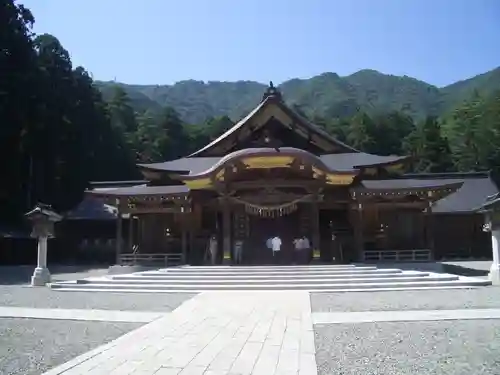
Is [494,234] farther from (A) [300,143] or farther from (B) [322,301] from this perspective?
(A) [300,143]

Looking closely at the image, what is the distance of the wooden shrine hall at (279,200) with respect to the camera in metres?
17.9

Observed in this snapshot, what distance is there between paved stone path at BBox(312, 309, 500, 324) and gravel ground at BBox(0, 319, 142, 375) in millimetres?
3433

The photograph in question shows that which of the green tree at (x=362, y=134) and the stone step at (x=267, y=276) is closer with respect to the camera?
the stone step at (x=267, y=276)

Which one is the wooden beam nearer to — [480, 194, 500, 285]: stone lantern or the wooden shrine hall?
the wooden shrine hall

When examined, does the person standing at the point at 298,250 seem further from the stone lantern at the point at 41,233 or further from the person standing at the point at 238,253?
the stone lantern at the point at 41,233

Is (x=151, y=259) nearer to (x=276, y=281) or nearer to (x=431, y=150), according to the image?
(x=276, y=281)

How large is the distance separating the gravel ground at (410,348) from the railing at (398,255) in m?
10.7

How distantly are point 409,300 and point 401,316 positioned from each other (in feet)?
6.94

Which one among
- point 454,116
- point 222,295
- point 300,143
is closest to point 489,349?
point 222,295

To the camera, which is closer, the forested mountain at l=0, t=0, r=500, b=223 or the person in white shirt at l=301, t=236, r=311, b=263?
the person in white shirt at l=301, t=236, r=311, b=263

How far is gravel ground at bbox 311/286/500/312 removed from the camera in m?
9.36

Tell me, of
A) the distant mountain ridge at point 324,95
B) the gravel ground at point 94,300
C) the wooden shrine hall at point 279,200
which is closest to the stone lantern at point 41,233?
the gravel ground at point 94,300

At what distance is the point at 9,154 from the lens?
32.8 metres

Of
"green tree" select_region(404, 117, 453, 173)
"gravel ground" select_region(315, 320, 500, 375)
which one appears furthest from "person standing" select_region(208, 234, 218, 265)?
"green tree" select_region(404, 117, 453, 173)
